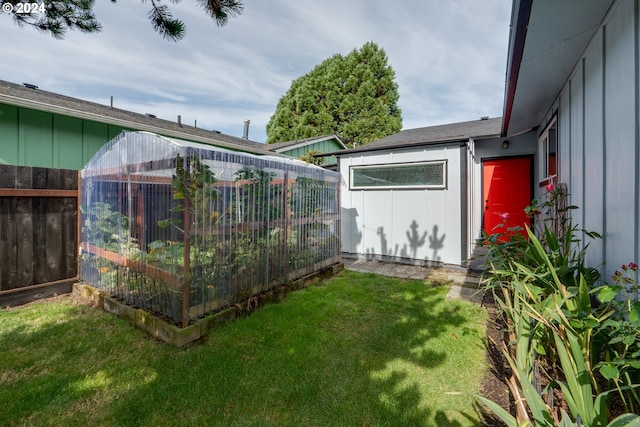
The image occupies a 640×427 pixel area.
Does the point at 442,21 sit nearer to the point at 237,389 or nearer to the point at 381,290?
the point at 381,290

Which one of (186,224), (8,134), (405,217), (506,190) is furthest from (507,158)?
(8,134)

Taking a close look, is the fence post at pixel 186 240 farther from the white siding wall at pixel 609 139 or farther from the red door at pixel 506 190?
the red door at pixel 506 190

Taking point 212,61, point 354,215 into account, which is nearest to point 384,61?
point 212,61

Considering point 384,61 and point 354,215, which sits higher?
point 384,61

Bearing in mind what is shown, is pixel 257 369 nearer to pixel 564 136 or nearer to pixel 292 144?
pixel 564 136

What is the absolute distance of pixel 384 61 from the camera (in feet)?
74.4

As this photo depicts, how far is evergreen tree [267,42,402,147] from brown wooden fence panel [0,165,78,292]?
17.8 m

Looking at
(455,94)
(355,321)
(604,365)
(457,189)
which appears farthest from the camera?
(455,94)

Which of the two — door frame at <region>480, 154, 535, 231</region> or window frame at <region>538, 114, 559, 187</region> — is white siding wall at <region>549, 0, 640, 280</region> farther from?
door frame at <region>480, 154, 535, 231</region>

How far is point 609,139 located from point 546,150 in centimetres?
349

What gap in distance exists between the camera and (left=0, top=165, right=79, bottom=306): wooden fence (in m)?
3.59

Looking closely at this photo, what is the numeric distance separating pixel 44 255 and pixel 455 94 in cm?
1425

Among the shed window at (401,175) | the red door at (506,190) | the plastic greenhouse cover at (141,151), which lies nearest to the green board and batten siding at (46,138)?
the plastic greenhouse cover at (141,151)

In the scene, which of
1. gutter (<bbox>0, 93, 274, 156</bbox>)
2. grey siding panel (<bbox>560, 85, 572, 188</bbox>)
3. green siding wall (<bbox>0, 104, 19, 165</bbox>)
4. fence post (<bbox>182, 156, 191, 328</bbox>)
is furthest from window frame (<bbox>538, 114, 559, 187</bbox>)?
green siding wall (<bbox>0, 104, 19, 165</bbox>)
